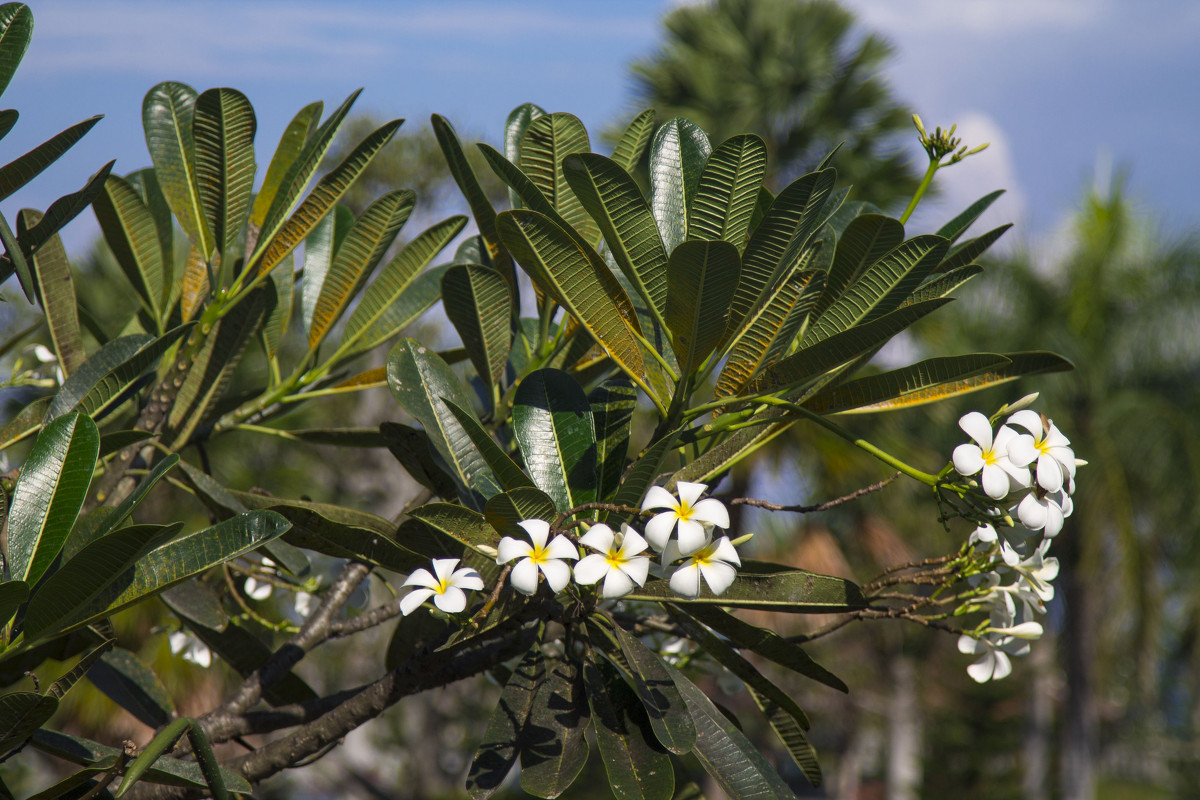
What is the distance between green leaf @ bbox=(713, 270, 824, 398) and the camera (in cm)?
93

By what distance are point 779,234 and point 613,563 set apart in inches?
13.1

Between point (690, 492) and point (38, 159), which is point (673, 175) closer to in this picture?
point (690, 492)

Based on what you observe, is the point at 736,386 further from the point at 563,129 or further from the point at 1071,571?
the point at 1071,571

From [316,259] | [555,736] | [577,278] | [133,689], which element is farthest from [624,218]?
[133,689]

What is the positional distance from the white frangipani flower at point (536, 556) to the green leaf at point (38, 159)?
1.97 ft

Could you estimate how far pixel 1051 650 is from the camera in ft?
46.3

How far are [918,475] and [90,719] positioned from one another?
590cm

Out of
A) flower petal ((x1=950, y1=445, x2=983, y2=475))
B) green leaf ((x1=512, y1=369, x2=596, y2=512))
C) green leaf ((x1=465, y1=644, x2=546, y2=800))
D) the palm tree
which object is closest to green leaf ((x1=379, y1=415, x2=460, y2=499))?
green leaf ((x1=512, y1=369, x2=596, y2=512))

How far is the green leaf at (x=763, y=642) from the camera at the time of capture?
946 millimetres

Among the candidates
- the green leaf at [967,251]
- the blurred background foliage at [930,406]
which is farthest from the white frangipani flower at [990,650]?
the blurred background foliage at [930,406]

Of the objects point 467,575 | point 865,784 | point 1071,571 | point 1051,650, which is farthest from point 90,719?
point 865,784

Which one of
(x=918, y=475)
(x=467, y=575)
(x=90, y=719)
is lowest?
(x=90, y=719)

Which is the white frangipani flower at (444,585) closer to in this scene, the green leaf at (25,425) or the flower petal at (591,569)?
the flower petal at (591,569)

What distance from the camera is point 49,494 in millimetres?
831
